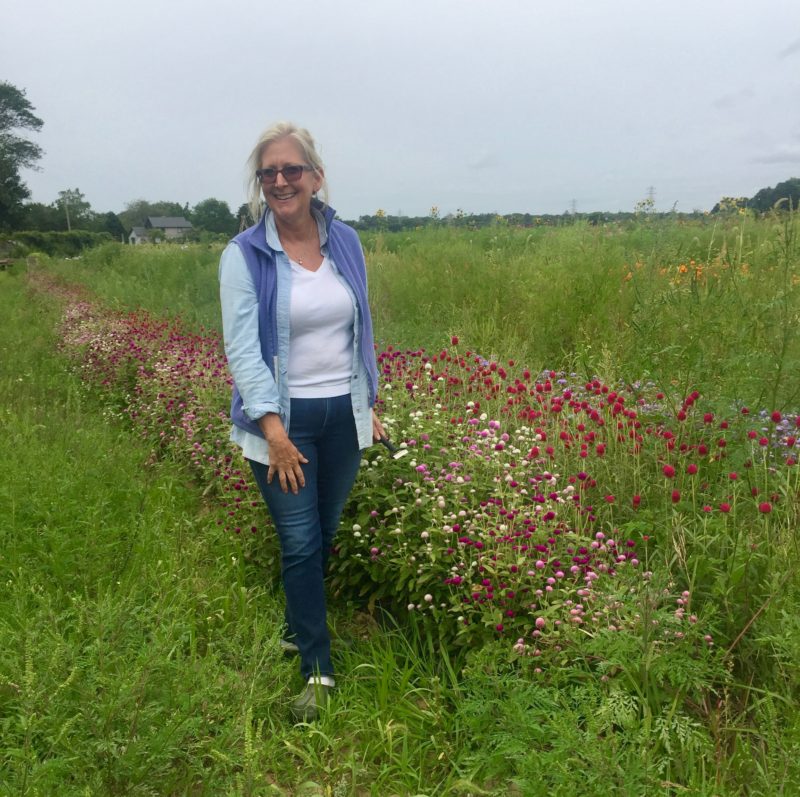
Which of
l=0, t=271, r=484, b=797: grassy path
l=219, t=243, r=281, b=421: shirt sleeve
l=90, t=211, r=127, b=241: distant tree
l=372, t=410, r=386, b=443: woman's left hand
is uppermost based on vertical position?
l=90, t=211, r=127, b=241: distant tree

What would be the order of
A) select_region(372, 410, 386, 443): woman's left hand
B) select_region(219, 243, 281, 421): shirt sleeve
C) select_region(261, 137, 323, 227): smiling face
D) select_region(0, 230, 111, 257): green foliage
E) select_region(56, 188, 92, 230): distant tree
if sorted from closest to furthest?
select_region(219, 243, 281, 421): shirt sleeve → select_region(261, 137, 323, 227): smiling face → select_region(372, 410, 386, 443): woman's left hand → select_region(0, 230, 111, 257): green foliage → select_region(56, 188, 92, 230): distant tree

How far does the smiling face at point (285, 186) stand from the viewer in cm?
241

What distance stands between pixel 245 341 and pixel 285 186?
1.91 feet

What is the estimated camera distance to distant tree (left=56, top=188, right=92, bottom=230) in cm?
6488

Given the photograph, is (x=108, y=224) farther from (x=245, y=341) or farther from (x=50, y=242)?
(x=245, y=341)

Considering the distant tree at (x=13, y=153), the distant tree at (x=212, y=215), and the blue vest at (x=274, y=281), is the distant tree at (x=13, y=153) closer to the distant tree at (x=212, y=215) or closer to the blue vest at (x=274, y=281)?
the distant tree at (x=212, y=215)

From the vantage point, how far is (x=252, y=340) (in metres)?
2.34

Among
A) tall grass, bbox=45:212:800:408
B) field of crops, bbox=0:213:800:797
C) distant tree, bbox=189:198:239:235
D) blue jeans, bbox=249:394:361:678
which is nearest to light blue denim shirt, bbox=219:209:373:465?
blue jeans, bbox=249:394:361:678

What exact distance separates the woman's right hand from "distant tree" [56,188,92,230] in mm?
65962

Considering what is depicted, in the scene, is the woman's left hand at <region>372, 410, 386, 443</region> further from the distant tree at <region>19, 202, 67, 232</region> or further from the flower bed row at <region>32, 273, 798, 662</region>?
the distant tree at <region>19, 202, 67, 232</region>

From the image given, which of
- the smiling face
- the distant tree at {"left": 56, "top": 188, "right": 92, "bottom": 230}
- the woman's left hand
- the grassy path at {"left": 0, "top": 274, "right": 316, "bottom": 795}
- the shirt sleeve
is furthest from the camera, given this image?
the distant tree at {"left": 56, "top": 188, "right": 92, "bottom": 230}

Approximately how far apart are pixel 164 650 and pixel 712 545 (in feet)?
6.88

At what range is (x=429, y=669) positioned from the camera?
106 inches

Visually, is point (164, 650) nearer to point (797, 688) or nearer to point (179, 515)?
point (179, 515)
